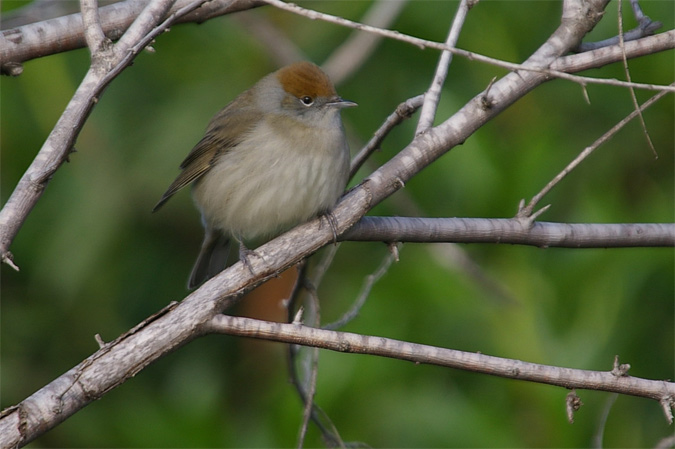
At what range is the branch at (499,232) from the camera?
3.03m

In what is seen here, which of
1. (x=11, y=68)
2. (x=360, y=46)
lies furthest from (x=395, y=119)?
(x=360, y=46)

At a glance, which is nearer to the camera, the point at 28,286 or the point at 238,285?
the point at 238,285

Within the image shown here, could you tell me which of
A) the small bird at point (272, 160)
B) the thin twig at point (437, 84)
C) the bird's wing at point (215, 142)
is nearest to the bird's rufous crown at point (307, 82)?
the small bird at point (272, 160)

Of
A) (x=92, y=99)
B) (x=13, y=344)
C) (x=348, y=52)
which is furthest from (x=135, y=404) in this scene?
(x=92, y=99)

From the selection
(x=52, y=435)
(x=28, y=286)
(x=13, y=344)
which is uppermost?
(x=28, y=286)

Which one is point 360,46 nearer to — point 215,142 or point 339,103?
point 339,103

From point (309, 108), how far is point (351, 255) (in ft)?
5.75

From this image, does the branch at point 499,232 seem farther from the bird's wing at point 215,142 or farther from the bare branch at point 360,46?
the bare branch at point 360,46

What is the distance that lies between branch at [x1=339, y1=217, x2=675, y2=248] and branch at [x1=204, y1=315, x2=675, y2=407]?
59 cm

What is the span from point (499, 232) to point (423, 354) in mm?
760

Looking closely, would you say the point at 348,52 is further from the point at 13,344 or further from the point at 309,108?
the point at 13,344

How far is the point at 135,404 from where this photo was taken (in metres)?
4.92

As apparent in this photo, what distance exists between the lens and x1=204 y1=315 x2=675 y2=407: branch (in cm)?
247

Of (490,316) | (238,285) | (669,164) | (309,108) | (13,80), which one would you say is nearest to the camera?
(238,285)
